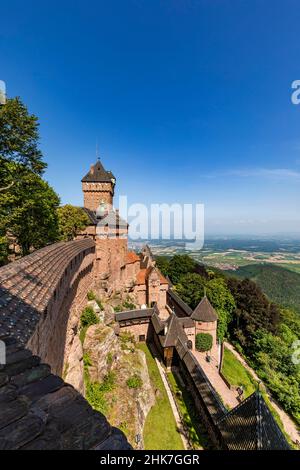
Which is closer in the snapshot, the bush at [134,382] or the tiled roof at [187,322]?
the bush at [134,382]

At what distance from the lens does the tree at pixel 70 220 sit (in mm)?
19969

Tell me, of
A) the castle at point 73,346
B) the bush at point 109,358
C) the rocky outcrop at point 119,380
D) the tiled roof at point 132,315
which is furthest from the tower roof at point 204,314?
the bush at point 109,358

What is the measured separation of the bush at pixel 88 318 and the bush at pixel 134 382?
4561 millimetres

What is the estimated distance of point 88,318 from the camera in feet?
49.5

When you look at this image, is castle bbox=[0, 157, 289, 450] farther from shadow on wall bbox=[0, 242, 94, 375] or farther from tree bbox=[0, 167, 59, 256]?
tree bbox=[0, 167, 59, 256]

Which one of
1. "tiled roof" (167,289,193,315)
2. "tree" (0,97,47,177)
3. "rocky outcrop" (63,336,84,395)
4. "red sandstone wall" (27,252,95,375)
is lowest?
"tiled roof" (167,289,193,315)

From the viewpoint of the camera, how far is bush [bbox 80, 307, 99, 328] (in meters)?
14.9

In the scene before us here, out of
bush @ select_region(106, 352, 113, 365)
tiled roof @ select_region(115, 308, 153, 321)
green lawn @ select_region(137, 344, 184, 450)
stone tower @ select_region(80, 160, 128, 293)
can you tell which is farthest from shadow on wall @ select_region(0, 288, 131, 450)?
tiled roof @ select_region(115, 308, 153, 321)

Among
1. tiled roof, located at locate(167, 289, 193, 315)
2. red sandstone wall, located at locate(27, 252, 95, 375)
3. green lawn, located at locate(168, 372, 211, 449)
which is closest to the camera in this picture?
red sandstone wall, located at locate(27, 252, 95, 375)

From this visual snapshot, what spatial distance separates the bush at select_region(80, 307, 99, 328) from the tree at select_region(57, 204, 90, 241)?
7768 millimetres

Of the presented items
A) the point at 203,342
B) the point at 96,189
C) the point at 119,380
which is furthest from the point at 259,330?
the point at 96,189

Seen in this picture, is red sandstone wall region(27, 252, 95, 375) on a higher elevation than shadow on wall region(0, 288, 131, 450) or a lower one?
lower

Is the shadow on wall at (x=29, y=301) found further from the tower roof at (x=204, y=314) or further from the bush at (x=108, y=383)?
the tower roof at (x=204, y=314)

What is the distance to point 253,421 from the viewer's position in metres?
9.34
